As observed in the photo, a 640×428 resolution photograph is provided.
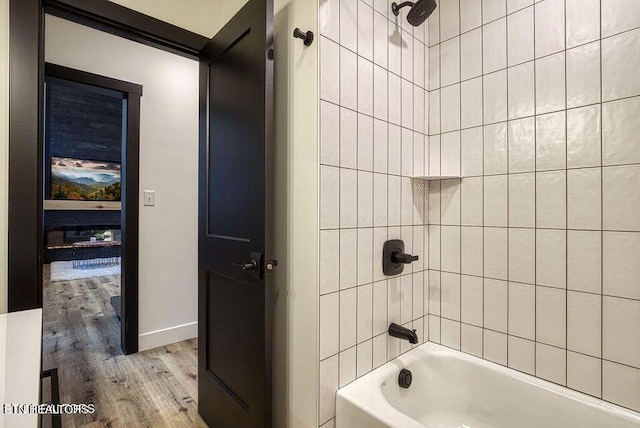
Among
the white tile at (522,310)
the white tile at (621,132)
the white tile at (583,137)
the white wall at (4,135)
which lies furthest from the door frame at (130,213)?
the white tile at (621,132)

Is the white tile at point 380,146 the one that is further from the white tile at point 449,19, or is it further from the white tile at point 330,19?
the white tile at point 449,19

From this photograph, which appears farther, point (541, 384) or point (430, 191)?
point (430, 191)

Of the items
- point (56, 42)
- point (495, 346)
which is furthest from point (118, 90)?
point (495, 346)

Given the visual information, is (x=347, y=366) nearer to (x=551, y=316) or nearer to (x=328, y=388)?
(x=328, y=388)

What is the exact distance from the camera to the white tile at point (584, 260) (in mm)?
1233

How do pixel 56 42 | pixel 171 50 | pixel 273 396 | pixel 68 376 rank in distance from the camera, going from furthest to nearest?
pixel 56 42
pixel 68 376
pixel 171 50
pixel 273 396

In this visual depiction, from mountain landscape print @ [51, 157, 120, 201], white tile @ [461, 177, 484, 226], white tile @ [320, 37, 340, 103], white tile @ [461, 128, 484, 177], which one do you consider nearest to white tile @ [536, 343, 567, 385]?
white tile @ [461, 177, 484, 226]

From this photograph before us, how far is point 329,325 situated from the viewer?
1251 millimetres

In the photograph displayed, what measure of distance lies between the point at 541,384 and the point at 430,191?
39.6 inches

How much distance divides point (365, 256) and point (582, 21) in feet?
4.24

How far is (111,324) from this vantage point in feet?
10.4

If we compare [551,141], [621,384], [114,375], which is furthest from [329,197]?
[114,375]

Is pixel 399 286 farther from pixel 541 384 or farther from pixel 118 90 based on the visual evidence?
pixel 118 90

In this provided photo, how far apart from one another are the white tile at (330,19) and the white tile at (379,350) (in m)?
1.32
